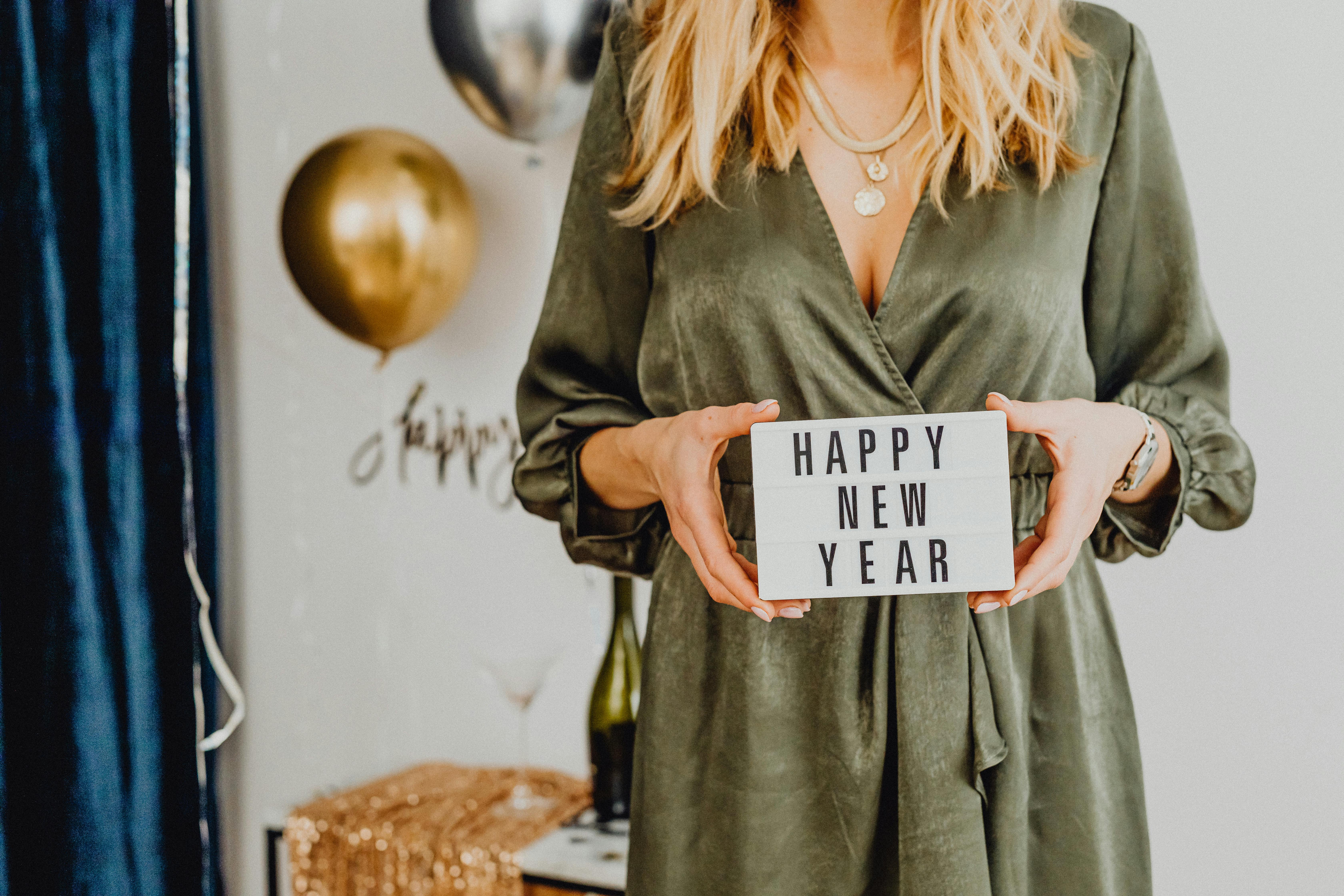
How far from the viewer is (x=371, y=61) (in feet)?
4.92

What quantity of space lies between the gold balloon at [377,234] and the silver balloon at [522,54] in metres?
0.13

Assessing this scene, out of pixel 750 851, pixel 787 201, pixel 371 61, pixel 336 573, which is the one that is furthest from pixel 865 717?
pixel 371 61

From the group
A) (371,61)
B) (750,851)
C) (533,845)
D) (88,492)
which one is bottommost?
(533,845)

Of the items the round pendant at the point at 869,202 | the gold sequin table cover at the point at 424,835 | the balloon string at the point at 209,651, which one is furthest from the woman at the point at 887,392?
the balloon string at the point at 209,651

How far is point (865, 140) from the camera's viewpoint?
74 centimetres

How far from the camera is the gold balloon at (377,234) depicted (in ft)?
4.03

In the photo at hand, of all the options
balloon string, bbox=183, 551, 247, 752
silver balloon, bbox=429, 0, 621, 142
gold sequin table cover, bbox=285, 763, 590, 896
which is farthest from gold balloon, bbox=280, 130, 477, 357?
gold sequin table cover, bbox=285, 763, 590, 896

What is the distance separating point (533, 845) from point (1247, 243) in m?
1.10

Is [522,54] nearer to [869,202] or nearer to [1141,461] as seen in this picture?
[869,202]

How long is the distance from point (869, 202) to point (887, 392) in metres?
0.16

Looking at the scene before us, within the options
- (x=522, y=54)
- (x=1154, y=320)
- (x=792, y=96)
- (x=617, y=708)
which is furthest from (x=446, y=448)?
(x=1154, y=320)

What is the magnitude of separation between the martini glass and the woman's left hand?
0.79 m

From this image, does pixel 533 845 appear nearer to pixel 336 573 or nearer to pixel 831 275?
pixel 336 573

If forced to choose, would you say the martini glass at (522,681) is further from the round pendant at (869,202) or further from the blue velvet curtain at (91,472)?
the round pendant at (869,202)
